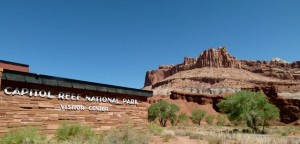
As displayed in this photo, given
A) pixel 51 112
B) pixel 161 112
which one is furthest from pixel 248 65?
pixel 51 112

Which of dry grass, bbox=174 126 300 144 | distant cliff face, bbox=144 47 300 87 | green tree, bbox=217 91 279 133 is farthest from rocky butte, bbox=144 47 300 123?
dry grass, bbox=174 126 300 144

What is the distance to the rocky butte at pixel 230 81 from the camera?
80.7 m

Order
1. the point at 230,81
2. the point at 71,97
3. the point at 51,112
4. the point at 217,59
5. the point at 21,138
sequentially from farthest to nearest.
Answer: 1. the point at 217,59
2. the point at 230,81
3. the point at 71,97
4. the point at 51,112
5. the point at 21,138

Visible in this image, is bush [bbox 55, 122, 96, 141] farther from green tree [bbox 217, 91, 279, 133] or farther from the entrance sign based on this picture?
green tree [bbox 217, 91, 279, 133]

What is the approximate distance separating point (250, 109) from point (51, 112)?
97.6ft

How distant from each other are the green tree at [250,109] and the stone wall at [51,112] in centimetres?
2288

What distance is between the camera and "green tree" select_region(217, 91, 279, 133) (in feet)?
115

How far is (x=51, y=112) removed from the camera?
498 inches

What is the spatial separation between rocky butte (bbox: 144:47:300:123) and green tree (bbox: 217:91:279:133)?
41.9m

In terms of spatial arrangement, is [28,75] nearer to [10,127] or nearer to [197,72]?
[10,127]

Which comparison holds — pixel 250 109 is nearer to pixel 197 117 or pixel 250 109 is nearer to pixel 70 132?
pixel 70 132

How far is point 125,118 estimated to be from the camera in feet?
54.9

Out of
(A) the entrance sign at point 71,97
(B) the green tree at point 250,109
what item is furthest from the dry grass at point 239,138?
(B) the green tree at point 250,109

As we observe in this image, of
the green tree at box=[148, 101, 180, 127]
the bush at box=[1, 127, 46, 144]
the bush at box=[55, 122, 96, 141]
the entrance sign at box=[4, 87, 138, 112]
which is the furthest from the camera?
the green tree at box=[148, 101, 180, 127]
